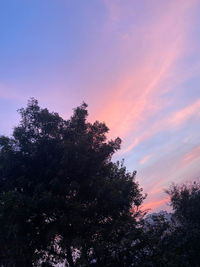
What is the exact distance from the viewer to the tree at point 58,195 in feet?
52.2

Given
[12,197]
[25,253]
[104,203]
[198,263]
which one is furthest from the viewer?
[104,203]

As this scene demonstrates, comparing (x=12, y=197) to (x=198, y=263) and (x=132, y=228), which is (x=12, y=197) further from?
(x=198, y=263)

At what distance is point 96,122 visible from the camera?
72.9 ft

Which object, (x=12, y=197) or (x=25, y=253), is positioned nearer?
(x=12, y=197)

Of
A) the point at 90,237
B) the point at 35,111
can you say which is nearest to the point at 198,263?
the point at 90,237

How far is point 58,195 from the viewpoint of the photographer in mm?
16672

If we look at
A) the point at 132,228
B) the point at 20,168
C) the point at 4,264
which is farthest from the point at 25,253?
the point at 132,228

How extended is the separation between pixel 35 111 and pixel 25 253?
1125 cm

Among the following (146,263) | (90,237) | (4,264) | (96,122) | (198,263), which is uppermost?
(96,122)

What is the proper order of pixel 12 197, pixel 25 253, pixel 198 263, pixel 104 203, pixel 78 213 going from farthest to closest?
pixel 104 203 → pixel 78 213 → pixel 25 253 → pixel 12 197 → pixel 198 263

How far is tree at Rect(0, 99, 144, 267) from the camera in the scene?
15.9 metres

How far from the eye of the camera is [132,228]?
54.5 feet

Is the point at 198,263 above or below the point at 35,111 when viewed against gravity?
below

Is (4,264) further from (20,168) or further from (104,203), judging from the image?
(104,203)
